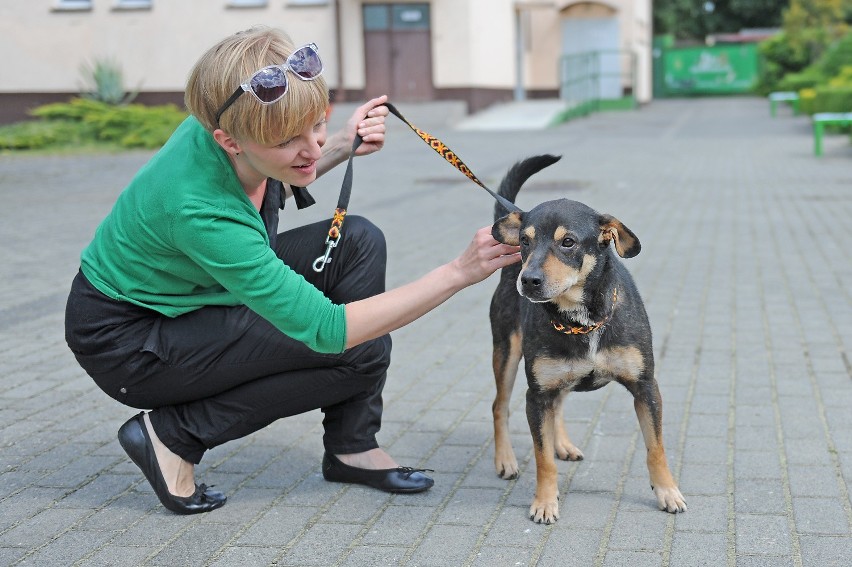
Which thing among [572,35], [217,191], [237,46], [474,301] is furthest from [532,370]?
[572,35]

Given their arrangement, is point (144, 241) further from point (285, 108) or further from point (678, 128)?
point (678, 128)

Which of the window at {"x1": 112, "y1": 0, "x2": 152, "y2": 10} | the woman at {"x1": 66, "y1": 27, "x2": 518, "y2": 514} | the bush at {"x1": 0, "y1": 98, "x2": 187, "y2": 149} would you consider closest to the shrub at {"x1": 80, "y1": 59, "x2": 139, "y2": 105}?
the bush at {"x1": 0, "y1": 98, "x2": 187, "y2": 149}

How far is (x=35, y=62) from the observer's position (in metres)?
30.0

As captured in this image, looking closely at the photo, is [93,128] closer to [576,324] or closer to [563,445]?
[563,445]

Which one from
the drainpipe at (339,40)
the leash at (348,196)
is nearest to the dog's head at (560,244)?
the leash at (348,196)

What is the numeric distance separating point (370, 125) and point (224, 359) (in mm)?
1071

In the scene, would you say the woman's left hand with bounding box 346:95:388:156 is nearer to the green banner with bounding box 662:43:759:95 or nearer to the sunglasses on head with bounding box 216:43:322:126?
the sunglasses on head with bounding box 216:43:322:126

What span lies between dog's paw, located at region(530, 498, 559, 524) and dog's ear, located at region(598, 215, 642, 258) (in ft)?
2.99

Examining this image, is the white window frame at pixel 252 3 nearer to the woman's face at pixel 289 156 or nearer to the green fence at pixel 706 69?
the woman's face at pixel 289 156

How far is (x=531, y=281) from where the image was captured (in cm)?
312

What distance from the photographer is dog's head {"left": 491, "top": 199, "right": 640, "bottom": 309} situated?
316 cm

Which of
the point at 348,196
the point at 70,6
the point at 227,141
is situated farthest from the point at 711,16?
the point at 227,141

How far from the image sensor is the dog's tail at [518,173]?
3.96 metres

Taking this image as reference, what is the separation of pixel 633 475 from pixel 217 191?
195 cm
